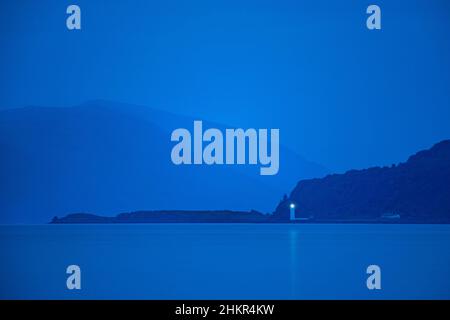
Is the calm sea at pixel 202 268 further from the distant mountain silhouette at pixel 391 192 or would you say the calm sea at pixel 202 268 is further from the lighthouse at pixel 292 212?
the lighthouse at pixel 292 212

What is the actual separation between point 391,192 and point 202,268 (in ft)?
4.55

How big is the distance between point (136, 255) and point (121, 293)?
10.8 inches

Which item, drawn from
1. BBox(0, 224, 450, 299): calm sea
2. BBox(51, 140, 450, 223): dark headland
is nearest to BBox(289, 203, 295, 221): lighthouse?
BBox(51, 140, 450, 223): dark headland

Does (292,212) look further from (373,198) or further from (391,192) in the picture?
(391,192)

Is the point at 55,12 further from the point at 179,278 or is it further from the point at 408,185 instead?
the point at 408,185

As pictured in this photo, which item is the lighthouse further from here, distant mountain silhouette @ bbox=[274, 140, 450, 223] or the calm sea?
the calm sea

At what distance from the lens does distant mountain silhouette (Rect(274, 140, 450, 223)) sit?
4945 millimetres
